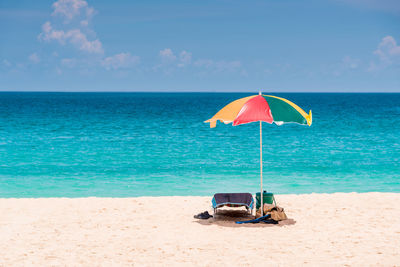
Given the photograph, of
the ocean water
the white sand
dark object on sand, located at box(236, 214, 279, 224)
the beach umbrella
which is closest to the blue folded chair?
dark object on sand, located at box(236, 214, 279, 224)

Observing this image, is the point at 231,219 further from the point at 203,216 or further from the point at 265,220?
the point at 265,220

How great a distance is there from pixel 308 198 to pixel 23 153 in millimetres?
16588

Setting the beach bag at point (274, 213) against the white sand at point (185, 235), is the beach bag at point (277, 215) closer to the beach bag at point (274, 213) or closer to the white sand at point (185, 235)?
the beach bag at point (274, 213)

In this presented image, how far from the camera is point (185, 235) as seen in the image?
8.24 m

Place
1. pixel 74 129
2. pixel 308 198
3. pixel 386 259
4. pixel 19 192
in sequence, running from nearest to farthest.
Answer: pixel 386 259 → pixel 308 198 → pixel 19 192 → pixel 74 129

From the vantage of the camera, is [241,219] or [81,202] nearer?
[241,219]

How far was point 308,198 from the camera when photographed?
11.8 metres

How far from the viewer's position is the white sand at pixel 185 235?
695cm

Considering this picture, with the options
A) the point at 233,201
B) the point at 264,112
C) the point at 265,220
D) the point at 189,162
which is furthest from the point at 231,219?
the point at 189,162

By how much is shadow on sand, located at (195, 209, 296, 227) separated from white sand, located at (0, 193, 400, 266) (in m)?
0.04

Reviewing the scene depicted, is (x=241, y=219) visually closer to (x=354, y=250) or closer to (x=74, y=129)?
(x=354, y=250)

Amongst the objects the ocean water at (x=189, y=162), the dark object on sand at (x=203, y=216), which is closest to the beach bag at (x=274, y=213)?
the dark object on sand at (x=203, y=216)

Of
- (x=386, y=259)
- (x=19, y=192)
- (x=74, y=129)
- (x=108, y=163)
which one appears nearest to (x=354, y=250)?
(x=386, y=259)

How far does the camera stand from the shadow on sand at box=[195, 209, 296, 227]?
8.89m
